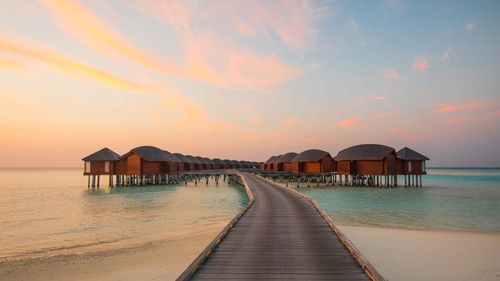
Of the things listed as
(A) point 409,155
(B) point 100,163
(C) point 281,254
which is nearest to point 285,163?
(A) point 409,155

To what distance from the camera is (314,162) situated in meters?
56.8

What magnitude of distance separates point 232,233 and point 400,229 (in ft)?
34.6

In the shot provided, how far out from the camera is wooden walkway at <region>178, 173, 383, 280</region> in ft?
23.5

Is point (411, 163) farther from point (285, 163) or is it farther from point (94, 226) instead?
point (94, 226)

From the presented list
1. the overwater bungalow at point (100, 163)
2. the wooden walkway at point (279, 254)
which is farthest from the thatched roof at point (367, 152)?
the wooden walkway at point (279, 254)

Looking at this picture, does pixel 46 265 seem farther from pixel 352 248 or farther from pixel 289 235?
pixel 352 248

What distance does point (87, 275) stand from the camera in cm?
1016

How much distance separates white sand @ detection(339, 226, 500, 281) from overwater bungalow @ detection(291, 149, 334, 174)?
39571mm

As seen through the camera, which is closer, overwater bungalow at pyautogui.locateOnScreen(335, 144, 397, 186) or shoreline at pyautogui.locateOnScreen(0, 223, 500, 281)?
shoreline at pyautogui.locateOnScreen(0, 223, 500, 281)

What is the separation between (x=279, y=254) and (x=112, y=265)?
6.04 meters

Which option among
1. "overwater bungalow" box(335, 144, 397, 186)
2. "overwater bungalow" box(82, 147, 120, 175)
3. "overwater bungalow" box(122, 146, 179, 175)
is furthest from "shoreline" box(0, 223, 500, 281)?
"overwater bungalow" box(82, 147, 120, 175)

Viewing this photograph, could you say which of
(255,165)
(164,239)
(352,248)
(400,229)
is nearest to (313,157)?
(400,229)

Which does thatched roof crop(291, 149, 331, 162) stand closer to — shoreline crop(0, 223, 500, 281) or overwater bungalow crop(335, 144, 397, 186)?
overwater bungalow crop(335, 144, 397, 186)

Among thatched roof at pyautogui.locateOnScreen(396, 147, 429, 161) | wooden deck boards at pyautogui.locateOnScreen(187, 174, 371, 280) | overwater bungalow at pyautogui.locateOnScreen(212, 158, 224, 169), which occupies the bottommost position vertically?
wooden deck boards at pyautogui.locateOnScreen(187, 174, 371, 280)
